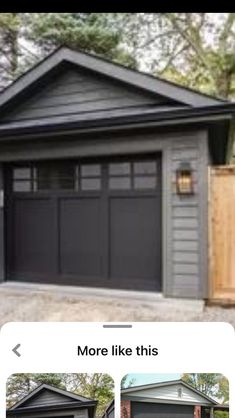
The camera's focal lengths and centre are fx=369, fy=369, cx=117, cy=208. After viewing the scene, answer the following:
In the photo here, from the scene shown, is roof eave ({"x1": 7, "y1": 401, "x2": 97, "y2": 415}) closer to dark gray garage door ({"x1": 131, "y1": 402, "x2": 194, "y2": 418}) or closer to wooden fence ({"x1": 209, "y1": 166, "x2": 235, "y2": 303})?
dark gray garage door ({"x1": 131, "y1": 402, "x2": 194, "y2": 418})

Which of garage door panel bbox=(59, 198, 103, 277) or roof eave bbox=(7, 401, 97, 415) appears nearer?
roof eave bbox=(7, 401, 97, 415)

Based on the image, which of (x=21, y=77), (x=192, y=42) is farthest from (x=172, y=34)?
(x=21, y=77)

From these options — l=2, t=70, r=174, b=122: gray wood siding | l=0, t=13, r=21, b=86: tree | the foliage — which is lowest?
l=0, t=13, r=21, b=86: tree

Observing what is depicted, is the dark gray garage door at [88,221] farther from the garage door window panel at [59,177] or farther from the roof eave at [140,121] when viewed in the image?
the roof eave at [140,121]

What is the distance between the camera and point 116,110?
252 cm

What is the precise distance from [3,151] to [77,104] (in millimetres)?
597

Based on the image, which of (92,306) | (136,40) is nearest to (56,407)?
(92,306)

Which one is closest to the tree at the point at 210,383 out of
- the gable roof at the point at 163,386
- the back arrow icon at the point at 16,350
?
the gable roof at the point at 163,386

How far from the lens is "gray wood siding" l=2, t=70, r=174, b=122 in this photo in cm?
251

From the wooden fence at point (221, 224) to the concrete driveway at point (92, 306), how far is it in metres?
0.23

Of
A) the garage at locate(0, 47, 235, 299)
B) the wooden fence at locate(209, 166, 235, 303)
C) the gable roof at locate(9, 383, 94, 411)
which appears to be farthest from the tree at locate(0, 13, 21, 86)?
the wooden fence at locate(209, 166, 235, 303)

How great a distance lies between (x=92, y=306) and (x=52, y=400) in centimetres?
98

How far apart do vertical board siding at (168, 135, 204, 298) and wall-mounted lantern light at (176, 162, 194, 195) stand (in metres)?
0.02

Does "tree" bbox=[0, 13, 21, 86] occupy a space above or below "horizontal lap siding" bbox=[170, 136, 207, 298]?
above
